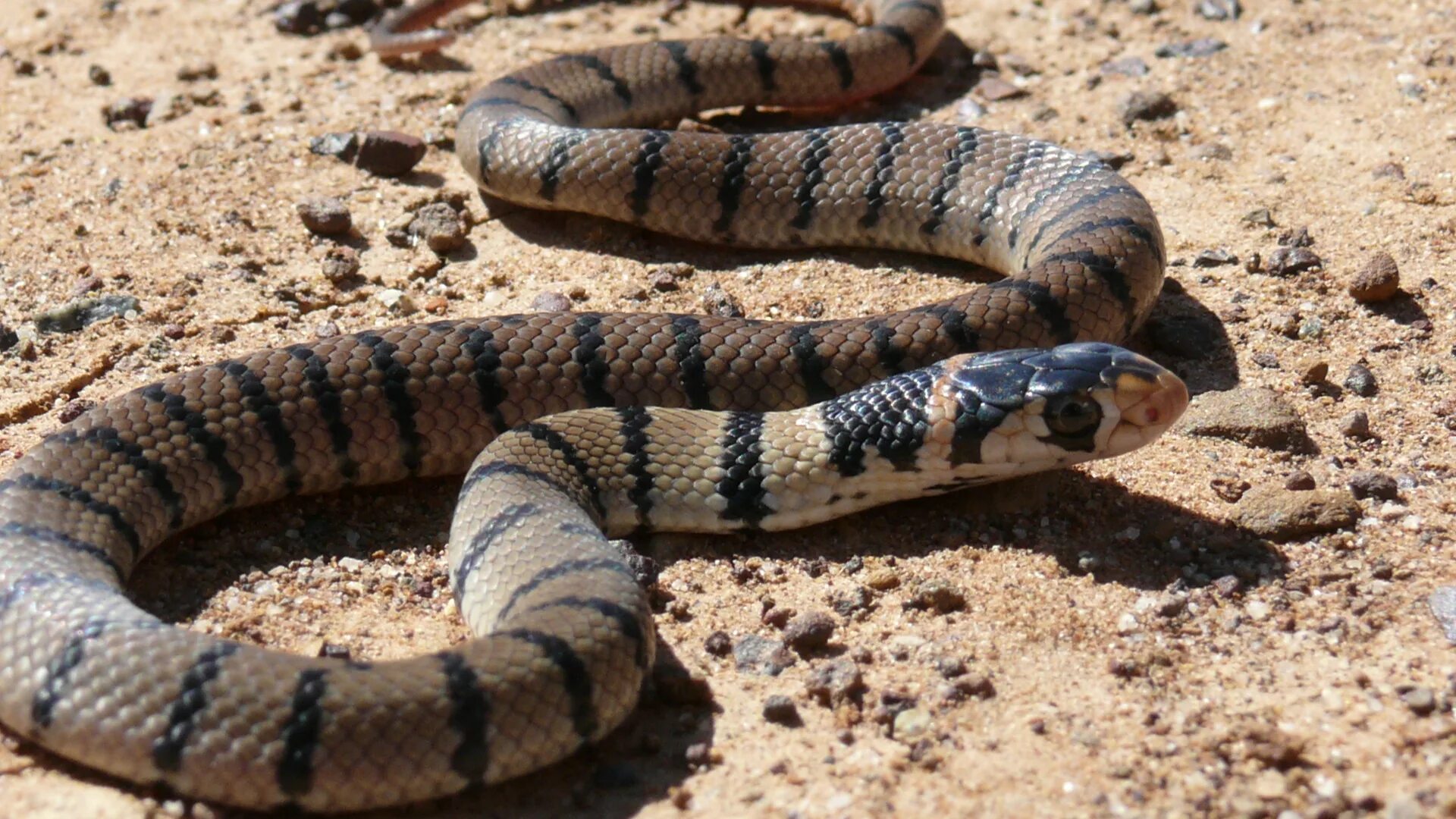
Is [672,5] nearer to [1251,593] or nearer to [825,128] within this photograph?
[825,128]

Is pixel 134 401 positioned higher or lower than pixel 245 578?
higher

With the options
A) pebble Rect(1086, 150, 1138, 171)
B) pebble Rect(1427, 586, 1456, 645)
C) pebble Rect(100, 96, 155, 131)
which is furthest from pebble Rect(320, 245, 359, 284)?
pebble Rect(1427, 586, 1456, 645)

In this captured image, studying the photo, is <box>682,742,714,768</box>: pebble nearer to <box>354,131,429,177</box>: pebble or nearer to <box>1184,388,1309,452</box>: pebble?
<box>1184,388,1309,452</box>: pebble

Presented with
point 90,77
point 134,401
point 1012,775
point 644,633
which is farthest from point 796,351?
point 90,77

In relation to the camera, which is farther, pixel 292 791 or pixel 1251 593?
pixel 1251 593

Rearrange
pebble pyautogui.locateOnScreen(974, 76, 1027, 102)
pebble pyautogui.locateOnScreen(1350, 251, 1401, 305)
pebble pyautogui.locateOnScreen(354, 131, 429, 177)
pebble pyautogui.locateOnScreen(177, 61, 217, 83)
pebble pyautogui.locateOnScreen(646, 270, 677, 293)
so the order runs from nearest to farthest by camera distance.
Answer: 1. pebble pyautogui.locateOnScreen(1350, 251, 1401, 305)
2. pebble pyautogui.locateOnScreen(646, 270, 677, 293)
3. pebble pyautogui.locateOnScreen(354, 131, 429, 177)
4. pebble pyautogui.locateOnScreen(974, 76, 1027, 102)
5. pebble pyautogui.locateOnScreen(177, 61, 217, 83)

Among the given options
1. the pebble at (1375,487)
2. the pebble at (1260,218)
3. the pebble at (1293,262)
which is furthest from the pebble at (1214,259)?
the pebble at (1375,487)

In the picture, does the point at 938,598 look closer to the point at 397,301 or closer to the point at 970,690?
the point at 970,690
